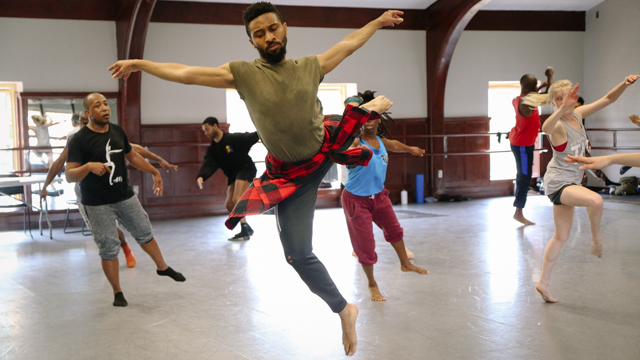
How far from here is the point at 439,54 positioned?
30.5 ft

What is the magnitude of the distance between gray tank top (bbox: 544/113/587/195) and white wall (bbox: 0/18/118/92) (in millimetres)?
6803

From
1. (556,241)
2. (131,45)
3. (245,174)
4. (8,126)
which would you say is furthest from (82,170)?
(8,126)

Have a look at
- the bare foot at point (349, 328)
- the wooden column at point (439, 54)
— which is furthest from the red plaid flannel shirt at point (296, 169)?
the wooden column at point (439, 54)

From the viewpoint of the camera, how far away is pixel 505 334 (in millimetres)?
2752

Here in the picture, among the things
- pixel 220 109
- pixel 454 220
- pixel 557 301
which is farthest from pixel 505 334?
pixel 220 109

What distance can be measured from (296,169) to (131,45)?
6.46 m

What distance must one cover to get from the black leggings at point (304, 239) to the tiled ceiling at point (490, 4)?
276 inches

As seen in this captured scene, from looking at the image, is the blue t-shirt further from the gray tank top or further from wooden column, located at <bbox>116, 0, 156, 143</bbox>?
wooden column, located at <bbox>116, 0, 156, 143</bbox>

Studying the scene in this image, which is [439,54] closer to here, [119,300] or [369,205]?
[369,205]

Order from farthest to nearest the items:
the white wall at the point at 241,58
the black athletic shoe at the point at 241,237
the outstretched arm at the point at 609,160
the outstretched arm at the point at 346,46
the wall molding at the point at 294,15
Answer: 1. the white wall at the point at 241,58
2. the wall molding at the point at 294,15
3. the black athletic shoe at the point at 241,237
4. the outstretched arm at the point at 609,160
5. the outstretched arm at the point at 346,46

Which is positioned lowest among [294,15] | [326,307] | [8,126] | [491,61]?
[326,307]

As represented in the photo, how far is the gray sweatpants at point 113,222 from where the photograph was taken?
138 inches

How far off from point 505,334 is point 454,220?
443 centimetres

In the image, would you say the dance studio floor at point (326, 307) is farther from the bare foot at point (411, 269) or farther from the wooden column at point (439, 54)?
the wooden column at point (439, 54)
